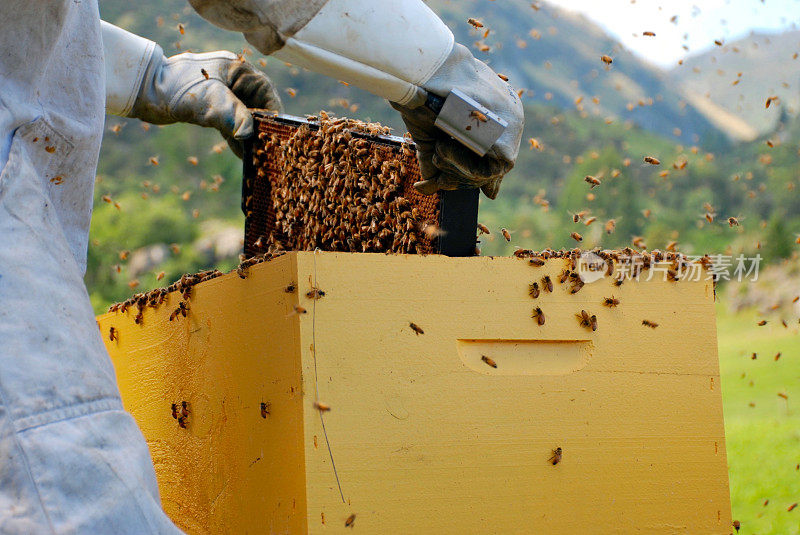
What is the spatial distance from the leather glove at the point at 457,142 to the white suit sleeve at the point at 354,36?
1.3 inches

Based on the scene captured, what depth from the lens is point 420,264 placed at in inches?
58.0

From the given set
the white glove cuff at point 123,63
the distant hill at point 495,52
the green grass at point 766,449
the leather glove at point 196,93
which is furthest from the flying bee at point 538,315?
the distant hill at point 495,52

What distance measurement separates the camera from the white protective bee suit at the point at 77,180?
34.6 inches

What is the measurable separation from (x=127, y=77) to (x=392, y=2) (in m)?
1.36

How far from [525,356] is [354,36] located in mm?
723

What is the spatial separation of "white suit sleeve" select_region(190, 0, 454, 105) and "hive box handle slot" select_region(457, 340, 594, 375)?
508 mm

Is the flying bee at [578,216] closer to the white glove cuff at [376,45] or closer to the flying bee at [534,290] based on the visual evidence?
the flying bee at [534,290]

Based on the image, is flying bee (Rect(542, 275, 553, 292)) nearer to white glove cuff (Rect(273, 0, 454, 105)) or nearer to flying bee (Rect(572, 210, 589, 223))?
white glove cuff (Rect(273, 0, 454, 105))

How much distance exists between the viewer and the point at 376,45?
123 cm

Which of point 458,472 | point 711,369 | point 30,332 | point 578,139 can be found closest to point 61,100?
point 30,332

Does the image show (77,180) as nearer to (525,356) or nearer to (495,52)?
(525,356)

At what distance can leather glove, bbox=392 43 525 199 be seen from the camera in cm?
134

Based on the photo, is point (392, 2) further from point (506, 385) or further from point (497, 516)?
point (497, 516)

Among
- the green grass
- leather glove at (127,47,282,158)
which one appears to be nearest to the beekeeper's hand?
leather glove at (127,47,282,158)
